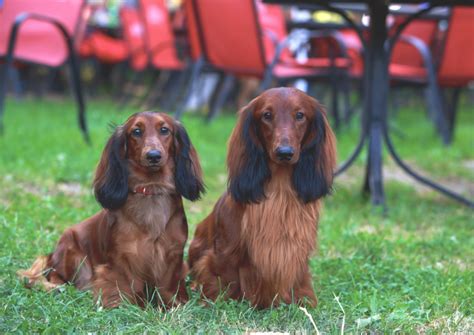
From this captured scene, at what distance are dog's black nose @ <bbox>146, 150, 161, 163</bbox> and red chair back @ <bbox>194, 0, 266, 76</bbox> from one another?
283cm

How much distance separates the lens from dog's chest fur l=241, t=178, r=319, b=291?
2.67 m

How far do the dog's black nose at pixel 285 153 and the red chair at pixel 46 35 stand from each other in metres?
3.33

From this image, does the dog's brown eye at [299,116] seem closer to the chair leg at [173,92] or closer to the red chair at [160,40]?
the red chair at [160,40]

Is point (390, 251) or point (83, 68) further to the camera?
point (83, 68)

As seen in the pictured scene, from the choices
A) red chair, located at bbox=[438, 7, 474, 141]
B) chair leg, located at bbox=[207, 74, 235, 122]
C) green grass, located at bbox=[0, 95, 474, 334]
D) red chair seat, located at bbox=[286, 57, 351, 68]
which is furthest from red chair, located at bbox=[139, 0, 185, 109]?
red chair, located at bbox=[438, 7, 474, 141]

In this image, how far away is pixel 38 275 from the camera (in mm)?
2889

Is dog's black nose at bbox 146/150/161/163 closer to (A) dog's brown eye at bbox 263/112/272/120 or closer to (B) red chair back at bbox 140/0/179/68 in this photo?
(A) dog's brown eye at bbox 263/112/272/120

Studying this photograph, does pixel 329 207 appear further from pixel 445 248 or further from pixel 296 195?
pixel 296 195

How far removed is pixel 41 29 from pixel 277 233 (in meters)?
4.04

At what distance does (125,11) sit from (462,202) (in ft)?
23.0

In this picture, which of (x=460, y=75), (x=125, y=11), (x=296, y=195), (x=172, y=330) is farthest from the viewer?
(x=125, y=11)

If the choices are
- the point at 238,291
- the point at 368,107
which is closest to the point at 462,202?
the point at 368,107

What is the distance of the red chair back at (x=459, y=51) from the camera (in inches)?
228

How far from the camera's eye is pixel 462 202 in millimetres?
4594
